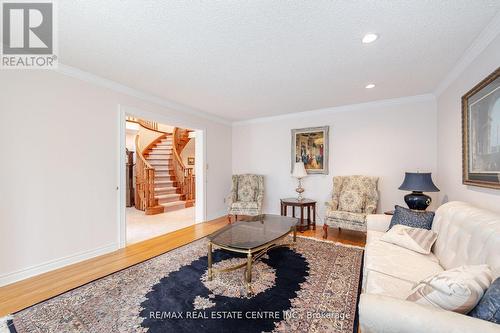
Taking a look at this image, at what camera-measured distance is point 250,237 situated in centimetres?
251

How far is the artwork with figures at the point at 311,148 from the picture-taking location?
4.33 meters

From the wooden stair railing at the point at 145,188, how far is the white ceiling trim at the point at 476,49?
5873mm

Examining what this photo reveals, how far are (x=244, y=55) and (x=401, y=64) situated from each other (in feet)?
5.79

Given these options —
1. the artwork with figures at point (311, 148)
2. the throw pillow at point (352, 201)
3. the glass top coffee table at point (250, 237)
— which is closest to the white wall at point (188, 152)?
the artwork with figures at point (311, 148)

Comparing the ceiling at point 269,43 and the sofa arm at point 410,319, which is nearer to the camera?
the sofa arm at point 410,319

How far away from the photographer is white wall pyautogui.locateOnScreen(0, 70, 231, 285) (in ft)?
7.30

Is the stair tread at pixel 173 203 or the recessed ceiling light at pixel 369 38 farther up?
the recessed ceiling light at pixel 369 38

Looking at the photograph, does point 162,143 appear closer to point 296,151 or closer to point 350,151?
point 296,151

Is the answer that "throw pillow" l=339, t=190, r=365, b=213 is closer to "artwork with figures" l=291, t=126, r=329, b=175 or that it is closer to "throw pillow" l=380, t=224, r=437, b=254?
"artwork with figures" l=291, t=126, r=329, b=175

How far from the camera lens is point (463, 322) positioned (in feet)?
2.76

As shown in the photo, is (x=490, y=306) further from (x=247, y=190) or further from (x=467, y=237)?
(x=247, y=190)

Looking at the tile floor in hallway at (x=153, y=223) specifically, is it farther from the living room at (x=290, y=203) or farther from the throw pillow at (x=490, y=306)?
the throw pillow at (x=490, y=306)

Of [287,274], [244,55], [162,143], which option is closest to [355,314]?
[287,274]

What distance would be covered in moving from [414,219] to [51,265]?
3.99 m
